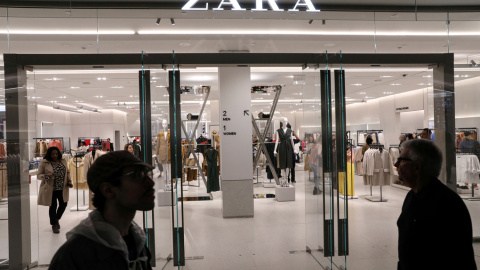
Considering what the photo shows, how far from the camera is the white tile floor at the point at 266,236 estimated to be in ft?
14.1

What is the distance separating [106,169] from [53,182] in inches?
217

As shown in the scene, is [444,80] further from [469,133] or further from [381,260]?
[381,260]

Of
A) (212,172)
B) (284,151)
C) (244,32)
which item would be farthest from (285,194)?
(244,32)

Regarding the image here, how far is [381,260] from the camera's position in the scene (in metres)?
4.43

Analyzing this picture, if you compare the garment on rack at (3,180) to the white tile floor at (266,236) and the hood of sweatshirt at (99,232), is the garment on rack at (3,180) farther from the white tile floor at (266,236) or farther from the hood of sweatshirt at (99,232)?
the hood of sweatshirt at (99,232)

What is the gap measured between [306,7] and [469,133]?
3.16m

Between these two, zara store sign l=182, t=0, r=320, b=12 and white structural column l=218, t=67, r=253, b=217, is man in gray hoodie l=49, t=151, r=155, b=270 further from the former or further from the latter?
white structural column l=218, t=67, r=253, b=217

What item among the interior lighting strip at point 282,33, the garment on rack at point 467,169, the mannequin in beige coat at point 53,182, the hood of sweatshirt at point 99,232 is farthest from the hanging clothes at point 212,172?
the hood of sweatshirt at point 99,232

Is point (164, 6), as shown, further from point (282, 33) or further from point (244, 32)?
point (282, 33)

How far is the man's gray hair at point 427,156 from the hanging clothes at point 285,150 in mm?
6869

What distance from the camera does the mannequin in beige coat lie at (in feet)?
19.1

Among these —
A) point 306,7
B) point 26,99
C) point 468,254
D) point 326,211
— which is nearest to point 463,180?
point 326,211

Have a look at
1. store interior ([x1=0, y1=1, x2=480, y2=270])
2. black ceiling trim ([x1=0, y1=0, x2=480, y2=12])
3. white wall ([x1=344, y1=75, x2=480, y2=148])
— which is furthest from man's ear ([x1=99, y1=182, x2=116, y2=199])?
white wall ([x1=344, y1=75, x2=480, y2=148])

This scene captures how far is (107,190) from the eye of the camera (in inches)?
46.1
